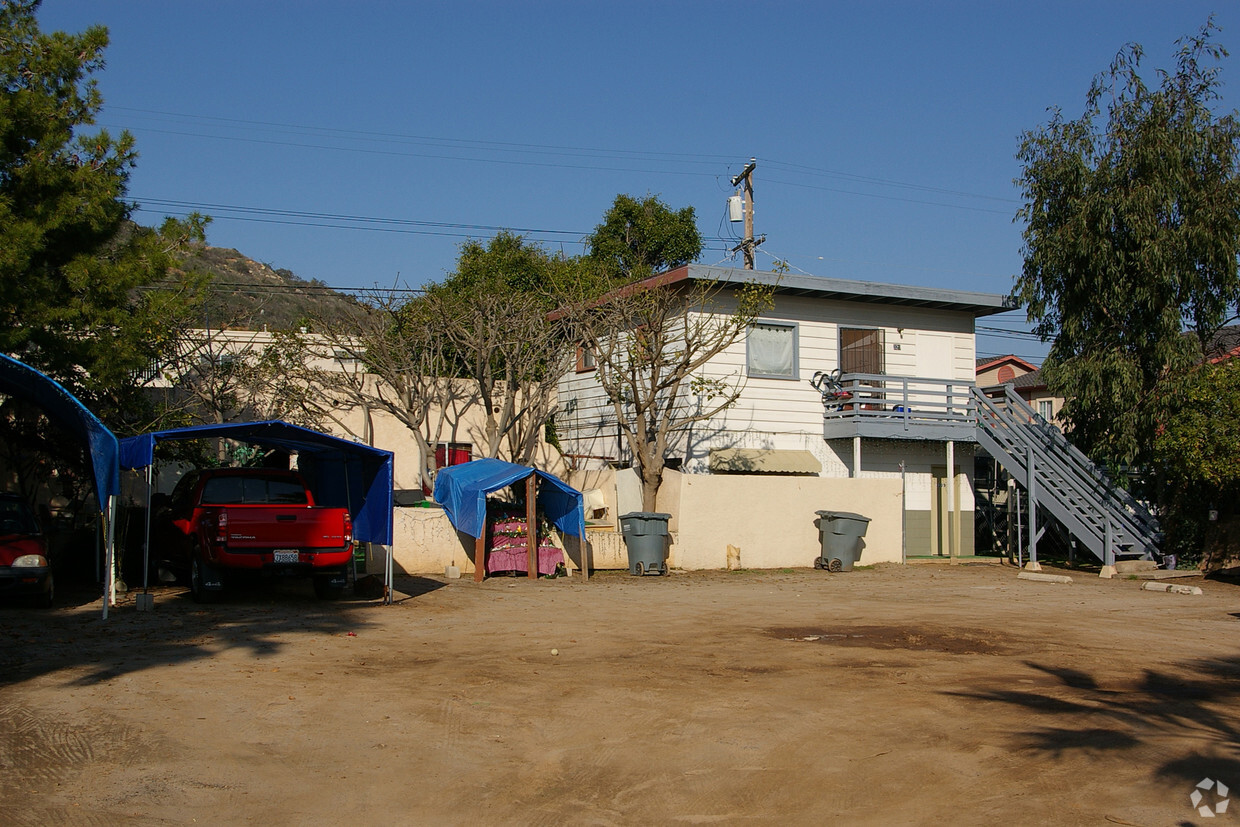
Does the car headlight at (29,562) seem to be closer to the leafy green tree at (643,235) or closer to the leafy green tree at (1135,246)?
the leafy green tree at (1135,246)

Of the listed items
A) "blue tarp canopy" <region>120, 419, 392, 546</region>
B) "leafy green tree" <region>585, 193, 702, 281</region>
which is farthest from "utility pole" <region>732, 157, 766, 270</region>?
"blue tarp canopy" <region>120, 419, 392, 546</region>

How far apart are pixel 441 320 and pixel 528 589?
7376 mm

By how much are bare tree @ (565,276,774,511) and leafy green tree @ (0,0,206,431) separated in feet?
27.0

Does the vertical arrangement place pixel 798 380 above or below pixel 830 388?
above

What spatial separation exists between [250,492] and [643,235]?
26.4m

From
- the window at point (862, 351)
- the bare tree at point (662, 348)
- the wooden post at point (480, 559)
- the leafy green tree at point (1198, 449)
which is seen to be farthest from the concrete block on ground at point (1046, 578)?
the wooden post at point (480, 559)

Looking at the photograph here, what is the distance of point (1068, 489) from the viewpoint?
2108 cm

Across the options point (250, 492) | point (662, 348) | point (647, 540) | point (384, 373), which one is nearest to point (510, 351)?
point (384, 373)

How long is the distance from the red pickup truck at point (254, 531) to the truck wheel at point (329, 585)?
18 mm

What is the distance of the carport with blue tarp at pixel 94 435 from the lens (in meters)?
12.0

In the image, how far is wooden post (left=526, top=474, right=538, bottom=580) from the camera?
58.2ft

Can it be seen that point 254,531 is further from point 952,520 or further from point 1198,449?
point 952,520

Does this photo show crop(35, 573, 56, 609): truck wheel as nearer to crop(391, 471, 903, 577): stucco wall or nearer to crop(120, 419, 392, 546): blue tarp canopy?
crop(120, 419, 392, 546): blue tarp canopy

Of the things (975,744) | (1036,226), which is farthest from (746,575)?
(975,744)
